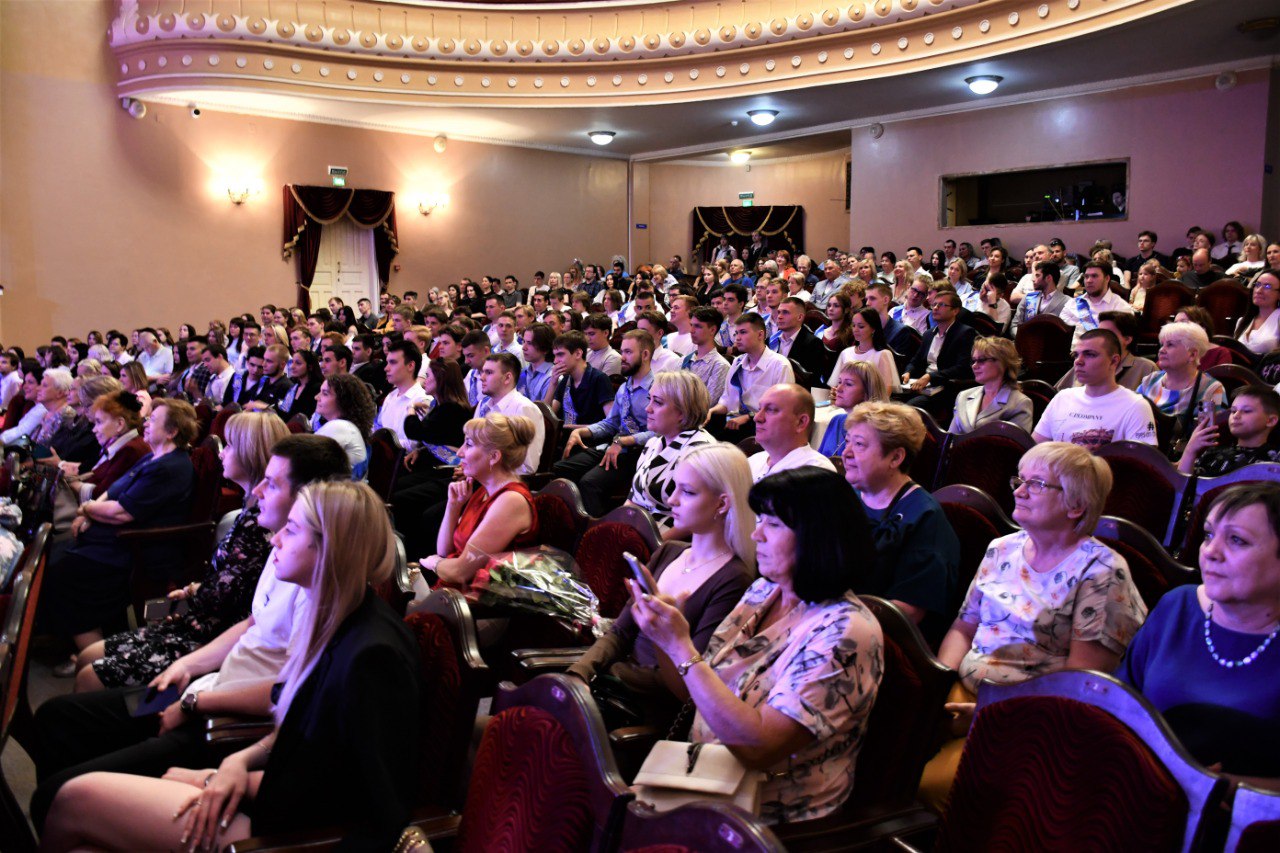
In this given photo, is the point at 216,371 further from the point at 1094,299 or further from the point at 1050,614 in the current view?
the point at 1050,614

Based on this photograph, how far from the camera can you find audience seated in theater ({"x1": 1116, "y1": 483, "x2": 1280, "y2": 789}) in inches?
64.4

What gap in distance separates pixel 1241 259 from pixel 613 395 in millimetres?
6546

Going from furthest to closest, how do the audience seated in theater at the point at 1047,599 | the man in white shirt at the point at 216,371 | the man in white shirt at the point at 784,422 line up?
the man in white shirt at the point at 216,371 → the man in white shirt at the point at 784,422 → the audience seated in theater at the point at 1047,599

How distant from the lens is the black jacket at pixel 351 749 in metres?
1.68

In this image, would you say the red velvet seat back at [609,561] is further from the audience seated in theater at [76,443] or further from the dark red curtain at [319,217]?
the dark red curtain at [319,217]

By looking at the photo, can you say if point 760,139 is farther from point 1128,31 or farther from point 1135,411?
point 1135,411

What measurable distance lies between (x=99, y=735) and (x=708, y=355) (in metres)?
3.96

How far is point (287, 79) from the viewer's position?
11.6 metres

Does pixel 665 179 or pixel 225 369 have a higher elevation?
pixel 665 179

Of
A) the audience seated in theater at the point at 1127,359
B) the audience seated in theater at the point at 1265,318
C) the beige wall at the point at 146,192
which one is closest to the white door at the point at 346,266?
the beige wall at the point at 146,192

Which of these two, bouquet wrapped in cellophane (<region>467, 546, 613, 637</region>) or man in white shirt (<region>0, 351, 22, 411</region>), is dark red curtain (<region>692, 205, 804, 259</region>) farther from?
bouquet wrapped in cellophane (<region>467, 546, 613, 637</region>)

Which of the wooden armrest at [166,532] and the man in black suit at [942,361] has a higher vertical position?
the man in black suit at [942,361]

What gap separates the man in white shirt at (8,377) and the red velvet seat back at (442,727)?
7.67m

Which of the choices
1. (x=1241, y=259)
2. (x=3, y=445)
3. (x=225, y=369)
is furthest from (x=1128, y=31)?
(x=3, y=445)
